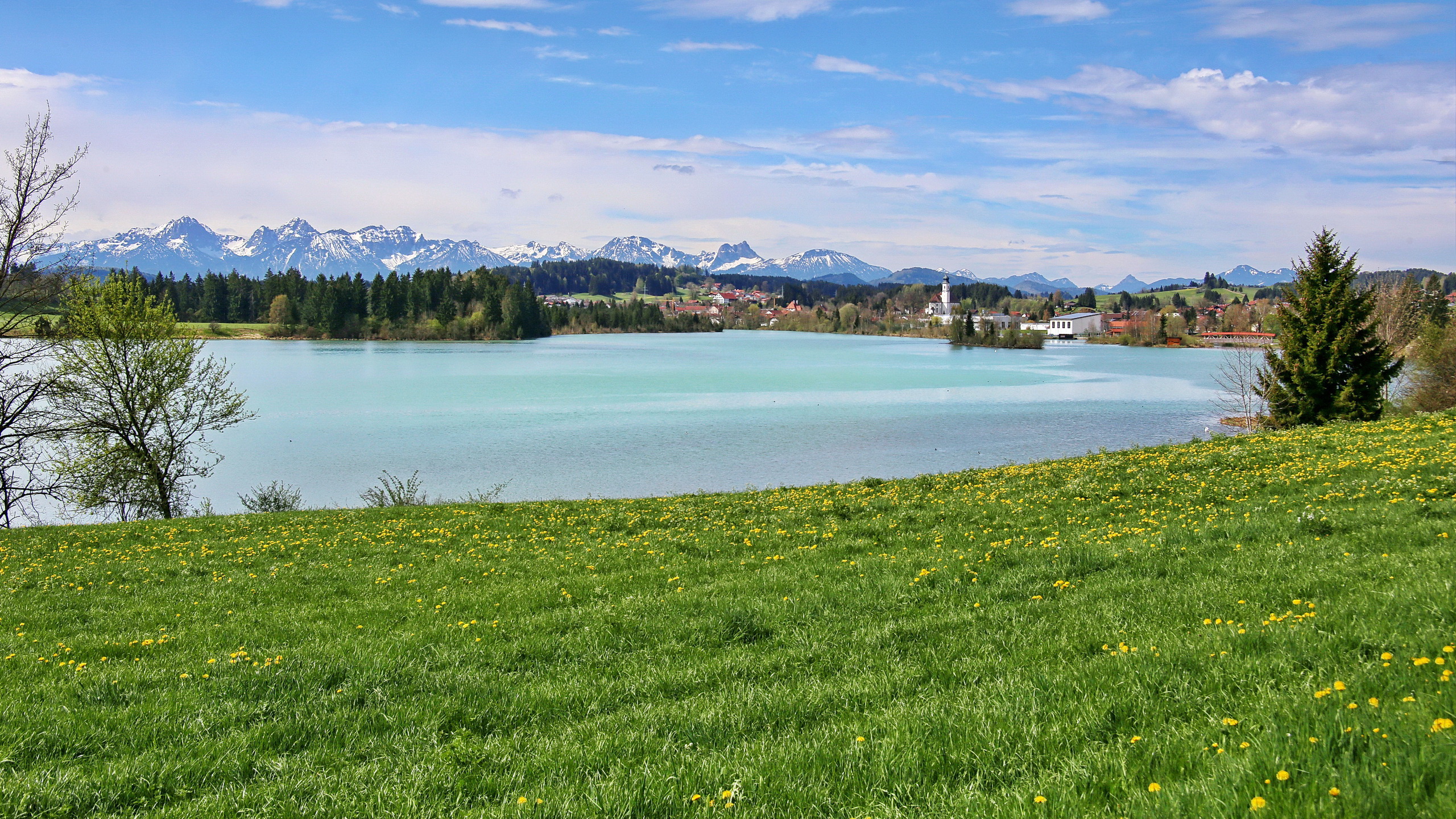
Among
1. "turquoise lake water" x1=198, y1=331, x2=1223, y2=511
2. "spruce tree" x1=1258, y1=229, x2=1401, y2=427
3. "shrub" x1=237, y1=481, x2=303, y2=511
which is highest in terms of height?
"spruce tree" x1=1258, y1=229, x2=1401, y2=427

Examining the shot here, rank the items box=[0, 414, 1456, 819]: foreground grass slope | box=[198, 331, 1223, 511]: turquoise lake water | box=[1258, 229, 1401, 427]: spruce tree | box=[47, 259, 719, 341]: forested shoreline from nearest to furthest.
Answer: box=[0, 414, 1456, 819]: foreground grass slope
box=[1258, 229, 1401, 427]: spruce tree
box=[198, 331, 1223, 511]: turquoise lake water
box=[47, 259, 719, 341]: forested shoreline

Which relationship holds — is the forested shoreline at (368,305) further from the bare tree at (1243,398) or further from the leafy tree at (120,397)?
the bare tree at (1243,398)

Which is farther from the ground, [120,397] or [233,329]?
[233,329]

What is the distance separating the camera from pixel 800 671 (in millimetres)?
7309

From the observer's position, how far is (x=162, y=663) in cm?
816

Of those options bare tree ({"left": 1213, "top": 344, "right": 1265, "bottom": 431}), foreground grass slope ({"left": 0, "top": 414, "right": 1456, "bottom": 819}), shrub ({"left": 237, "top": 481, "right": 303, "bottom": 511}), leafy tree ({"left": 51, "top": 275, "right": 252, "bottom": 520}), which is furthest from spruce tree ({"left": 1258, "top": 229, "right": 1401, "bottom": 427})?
leafy tree ({"left": 51, "top": 275, "right": 252, "bottom": 520})

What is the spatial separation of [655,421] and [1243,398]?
123ft

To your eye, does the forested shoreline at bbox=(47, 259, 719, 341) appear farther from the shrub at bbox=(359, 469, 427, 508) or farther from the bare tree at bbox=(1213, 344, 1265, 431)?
the bare tree at bbox=(1213, 344, 1265, 431)

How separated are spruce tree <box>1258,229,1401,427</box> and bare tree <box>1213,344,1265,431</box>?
4.22m

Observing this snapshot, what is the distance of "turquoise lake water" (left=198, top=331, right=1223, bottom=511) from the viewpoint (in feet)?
120

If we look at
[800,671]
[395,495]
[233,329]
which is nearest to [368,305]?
[233,329]

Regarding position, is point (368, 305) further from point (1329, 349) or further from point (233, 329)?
point (1329, 349)

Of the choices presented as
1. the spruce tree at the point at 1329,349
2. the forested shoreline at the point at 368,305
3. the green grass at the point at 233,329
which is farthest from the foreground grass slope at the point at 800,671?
the green grass at the point at 233,329

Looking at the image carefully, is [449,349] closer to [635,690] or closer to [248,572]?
[248,572]
